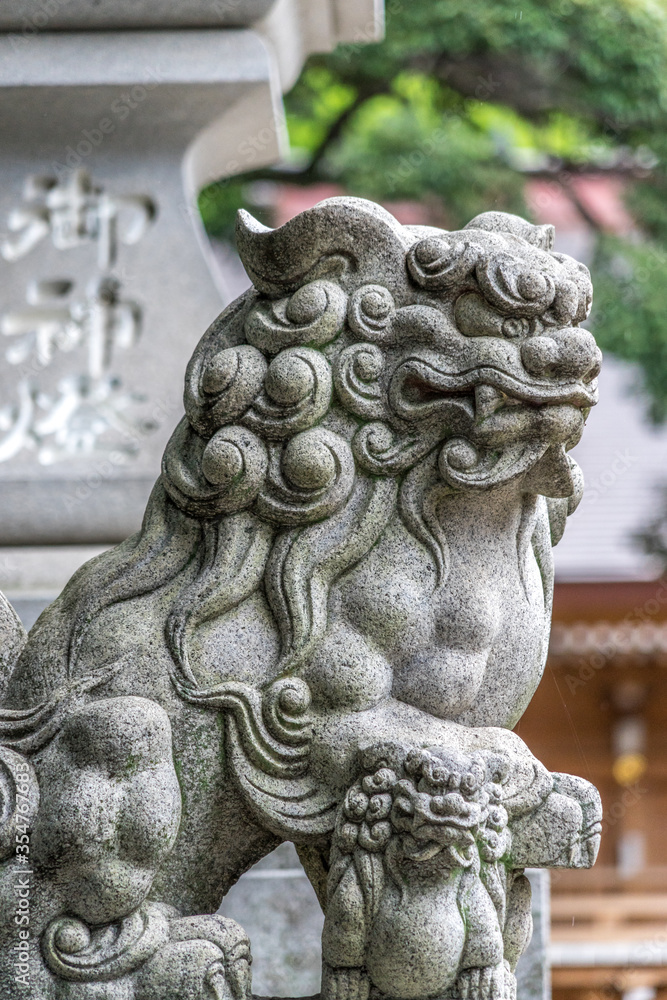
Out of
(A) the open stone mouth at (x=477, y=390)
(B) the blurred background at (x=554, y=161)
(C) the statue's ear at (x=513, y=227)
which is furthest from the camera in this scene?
(B) the blurred background at (x=554, y=161)

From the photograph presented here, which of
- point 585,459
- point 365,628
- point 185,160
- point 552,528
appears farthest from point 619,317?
point 365,628

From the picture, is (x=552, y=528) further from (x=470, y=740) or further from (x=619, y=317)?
(x=619, y=317)

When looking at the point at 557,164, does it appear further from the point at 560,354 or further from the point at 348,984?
the point at 348,984

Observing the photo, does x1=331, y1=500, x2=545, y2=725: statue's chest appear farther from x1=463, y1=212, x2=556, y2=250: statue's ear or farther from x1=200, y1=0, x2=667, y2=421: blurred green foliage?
x1=200, y1=0, x2=667, y2=421: blurred green foliage

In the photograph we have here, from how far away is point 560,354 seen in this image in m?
1.90

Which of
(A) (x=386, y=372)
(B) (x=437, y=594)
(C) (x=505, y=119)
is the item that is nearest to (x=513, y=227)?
(A) (x=386, y=372)

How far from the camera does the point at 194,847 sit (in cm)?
192

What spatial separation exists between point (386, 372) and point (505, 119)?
5.94 m

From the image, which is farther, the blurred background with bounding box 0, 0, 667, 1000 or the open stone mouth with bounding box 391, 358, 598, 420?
the blurred background with bounding box 0, 0, 667, 1000

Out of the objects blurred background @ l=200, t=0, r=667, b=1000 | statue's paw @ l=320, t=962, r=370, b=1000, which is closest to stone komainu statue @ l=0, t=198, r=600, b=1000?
statue's paw @ l=320, t=962, r=370, b=1000

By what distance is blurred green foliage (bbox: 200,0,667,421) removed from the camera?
6457 mm

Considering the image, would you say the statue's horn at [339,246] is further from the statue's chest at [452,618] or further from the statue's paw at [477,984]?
the statue's paw at [477,984]

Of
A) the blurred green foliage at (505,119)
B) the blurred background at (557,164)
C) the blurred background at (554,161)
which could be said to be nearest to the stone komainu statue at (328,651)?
the blurred background at (557,164)

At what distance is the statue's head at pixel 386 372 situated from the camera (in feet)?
6.28
